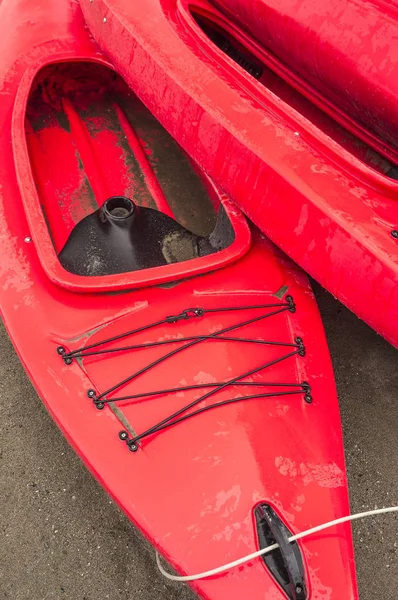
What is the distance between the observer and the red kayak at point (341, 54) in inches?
64.1

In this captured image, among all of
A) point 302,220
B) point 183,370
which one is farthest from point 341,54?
point 183,370

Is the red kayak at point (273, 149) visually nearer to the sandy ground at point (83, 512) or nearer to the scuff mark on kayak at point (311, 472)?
the scuff mark on kayak at point (311, 472)

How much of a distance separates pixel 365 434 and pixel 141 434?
900 millimetres

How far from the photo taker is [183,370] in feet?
4.65

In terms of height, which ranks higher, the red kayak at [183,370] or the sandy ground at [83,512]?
the red kayak at [183,370]

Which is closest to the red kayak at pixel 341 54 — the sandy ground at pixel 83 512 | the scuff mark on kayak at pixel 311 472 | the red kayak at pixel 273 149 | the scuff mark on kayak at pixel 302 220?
the red kayak at pixel 273 149

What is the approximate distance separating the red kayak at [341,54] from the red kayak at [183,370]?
589 mm

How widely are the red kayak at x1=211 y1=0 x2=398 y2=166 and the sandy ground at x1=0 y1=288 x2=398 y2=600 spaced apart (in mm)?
953

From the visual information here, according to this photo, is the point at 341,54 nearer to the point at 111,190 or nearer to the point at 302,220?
the point at 302,220

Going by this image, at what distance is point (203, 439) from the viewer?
1.31m

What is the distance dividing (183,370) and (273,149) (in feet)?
2.31

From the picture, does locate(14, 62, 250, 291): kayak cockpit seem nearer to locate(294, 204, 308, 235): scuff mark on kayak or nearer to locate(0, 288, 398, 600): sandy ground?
locate(294, 204, 308, 235): scuff mark on kayak

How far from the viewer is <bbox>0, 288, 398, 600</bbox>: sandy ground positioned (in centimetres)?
145

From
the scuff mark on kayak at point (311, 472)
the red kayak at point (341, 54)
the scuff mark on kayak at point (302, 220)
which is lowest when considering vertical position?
the scuff mark on kayak at point (311, 472)
